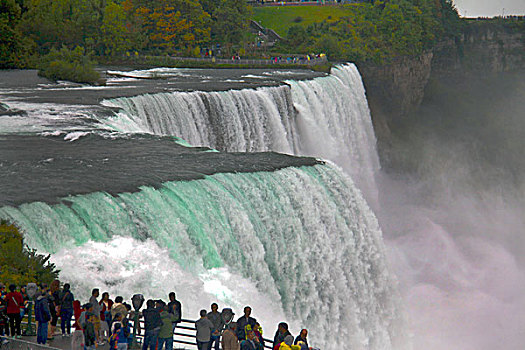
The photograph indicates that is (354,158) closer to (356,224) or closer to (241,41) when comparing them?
(356,224)

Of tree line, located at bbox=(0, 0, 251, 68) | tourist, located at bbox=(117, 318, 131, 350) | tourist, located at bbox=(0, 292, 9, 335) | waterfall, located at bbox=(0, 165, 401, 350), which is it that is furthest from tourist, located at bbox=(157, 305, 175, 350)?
tree line, located at bbox=(0, 0, 251, 68)

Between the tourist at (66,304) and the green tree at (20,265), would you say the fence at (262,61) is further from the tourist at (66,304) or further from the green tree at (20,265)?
the tourist at (66,304)

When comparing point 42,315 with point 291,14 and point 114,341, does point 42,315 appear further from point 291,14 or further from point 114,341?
point 291,14

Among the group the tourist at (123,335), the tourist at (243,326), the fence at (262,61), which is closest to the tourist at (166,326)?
the tourist at (123,335)

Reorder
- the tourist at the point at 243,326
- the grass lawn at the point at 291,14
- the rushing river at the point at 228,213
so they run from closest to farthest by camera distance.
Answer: the tourist at the point at 243,326, the rushing river at the point at 228,213, the grass lawn at the point at 291,14

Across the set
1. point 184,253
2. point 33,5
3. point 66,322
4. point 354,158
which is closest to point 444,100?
point 354,158

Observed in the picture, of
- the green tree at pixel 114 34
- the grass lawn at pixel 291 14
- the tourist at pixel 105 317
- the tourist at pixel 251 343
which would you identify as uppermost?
the grass lawn at pixel 291 14
